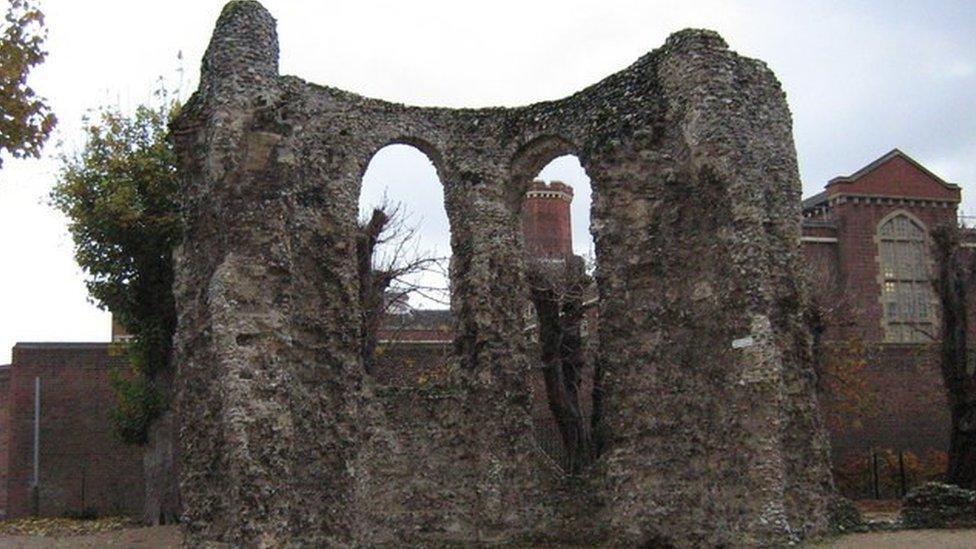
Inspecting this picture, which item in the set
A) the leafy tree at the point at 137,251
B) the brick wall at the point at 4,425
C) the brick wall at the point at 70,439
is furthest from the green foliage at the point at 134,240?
the brick wall at the point at 4,425

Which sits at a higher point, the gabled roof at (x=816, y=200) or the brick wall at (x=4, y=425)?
the gabled roof at (x=816, y=200)

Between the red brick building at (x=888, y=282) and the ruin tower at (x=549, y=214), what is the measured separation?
906cm

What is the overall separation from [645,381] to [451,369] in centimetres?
298

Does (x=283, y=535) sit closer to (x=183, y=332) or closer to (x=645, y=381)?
(x=183, y=332)

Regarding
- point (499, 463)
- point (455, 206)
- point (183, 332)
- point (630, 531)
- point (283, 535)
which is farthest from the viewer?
point (455, 206)

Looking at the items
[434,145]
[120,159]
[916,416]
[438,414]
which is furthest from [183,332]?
[916,416]

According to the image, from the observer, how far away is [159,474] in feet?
64.8

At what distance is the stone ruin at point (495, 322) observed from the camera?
11617mm

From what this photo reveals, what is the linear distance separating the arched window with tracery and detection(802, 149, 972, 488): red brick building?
32 mm

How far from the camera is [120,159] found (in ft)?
64.1

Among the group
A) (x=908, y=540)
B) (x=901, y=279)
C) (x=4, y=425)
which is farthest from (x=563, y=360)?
(x=901, y=279)

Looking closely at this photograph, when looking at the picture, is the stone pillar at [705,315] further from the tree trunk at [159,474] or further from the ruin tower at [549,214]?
the ruin tower at [549,214]

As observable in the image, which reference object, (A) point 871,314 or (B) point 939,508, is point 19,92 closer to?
(B) point 939,508

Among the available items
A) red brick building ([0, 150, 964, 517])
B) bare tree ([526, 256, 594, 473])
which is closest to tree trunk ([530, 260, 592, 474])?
bare tree ([526, 256, 594, 473])
